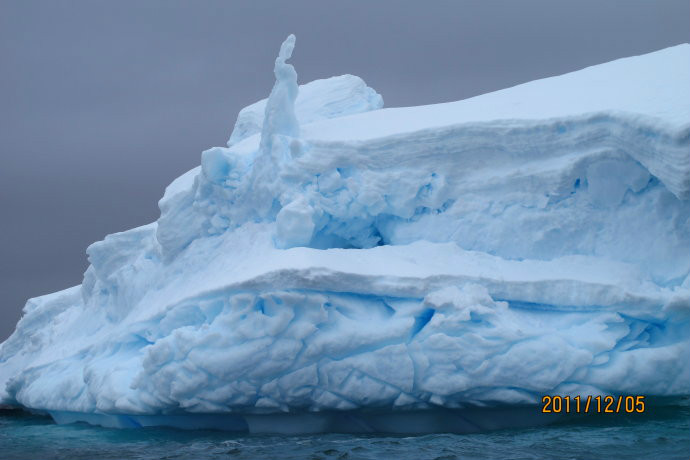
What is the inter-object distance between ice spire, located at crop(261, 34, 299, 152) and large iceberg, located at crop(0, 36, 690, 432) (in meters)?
0.02

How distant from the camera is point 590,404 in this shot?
7180 millimetres

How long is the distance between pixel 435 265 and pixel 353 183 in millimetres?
1368

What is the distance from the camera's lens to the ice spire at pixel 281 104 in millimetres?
9016

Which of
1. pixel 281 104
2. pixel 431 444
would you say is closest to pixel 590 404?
pixel 431 444

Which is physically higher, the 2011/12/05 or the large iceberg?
the large iceberg

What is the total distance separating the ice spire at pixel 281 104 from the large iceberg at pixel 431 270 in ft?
0.08

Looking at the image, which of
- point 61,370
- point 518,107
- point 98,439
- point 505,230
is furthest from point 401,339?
point 61,370

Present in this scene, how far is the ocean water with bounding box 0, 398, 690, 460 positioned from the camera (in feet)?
20.3

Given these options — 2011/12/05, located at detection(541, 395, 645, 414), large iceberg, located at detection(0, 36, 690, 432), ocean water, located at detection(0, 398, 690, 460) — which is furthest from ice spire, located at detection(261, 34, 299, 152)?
2011/12/05, located at detection(541, 395, 645, 414)

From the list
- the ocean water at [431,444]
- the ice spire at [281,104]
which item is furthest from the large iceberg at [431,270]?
the ocean water at [431,444]

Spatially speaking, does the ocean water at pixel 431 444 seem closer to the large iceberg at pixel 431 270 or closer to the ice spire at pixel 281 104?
the large iceberg at pixel 431 270

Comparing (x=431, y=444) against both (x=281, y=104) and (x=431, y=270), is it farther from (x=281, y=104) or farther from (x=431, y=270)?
(x=281, y=104)

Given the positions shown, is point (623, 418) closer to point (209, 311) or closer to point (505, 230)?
point (505, 230)

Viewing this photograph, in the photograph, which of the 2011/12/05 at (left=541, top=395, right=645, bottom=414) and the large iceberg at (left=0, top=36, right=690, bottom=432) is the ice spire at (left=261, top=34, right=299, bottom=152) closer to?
the large iceberg at (left=0, top=36, right=690, bottom=432)
